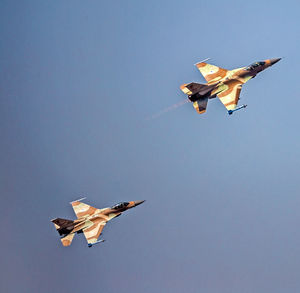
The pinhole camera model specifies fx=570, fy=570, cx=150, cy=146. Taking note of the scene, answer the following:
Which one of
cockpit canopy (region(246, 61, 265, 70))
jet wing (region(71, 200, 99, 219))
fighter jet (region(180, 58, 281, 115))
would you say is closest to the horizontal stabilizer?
jet wing (region(71, 200, 99, 219))

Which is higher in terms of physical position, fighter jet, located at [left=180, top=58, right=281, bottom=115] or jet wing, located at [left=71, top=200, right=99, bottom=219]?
fighter jet, located at [left=180, top=58, right=281, bottom=115]

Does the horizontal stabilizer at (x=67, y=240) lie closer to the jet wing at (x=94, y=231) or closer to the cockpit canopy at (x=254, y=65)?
the jet wing at (x=94, y=231)

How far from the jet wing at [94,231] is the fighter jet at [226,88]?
3075cm

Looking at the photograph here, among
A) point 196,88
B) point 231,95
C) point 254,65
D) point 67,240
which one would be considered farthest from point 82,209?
point 254,65

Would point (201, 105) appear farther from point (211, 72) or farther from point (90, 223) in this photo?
point (90, 223)

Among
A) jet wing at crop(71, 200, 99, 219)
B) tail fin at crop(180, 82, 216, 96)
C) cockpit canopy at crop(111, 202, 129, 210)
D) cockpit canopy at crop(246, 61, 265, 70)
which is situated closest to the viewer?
tail fin at crop(180, 82, 216, 96)

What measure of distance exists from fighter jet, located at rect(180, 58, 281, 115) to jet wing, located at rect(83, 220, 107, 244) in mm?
30748

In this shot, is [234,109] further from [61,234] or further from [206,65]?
[61,234]

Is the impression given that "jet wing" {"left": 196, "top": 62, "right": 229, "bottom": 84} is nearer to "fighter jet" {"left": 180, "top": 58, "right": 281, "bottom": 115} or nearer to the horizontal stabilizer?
"fighter jet" {"left": 180, "top": 58, "right": 281, "bottom": 115}

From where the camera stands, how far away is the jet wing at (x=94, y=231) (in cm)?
11586

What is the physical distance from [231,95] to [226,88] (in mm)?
1831

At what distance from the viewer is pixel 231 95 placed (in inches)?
4530

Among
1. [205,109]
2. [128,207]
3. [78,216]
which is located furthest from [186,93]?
[78,216]

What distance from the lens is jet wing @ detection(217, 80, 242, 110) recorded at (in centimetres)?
11444
